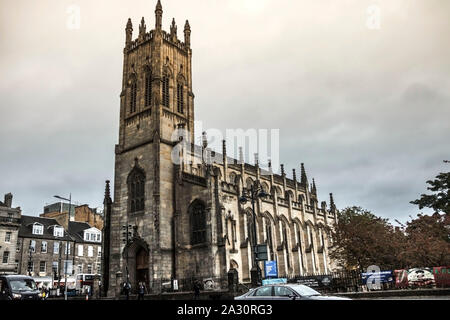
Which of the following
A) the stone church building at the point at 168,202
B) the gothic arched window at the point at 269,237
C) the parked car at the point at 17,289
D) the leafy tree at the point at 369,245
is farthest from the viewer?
the gothic arched window at the point at 269,237

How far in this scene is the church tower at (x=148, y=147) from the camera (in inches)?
1419

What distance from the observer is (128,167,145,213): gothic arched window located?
38219mm

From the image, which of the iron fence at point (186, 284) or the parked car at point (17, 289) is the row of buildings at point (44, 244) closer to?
the iron fence at point (186, 284)

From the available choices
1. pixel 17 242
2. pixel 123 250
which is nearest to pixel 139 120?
pixel 123 250

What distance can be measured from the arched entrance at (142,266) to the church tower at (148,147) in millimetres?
26

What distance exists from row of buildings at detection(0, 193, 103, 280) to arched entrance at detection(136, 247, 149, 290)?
13442mm

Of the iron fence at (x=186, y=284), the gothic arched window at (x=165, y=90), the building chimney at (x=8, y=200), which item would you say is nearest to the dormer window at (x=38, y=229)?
the building chimney at (x=8, y=200)

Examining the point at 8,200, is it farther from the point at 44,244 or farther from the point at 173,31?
the point at 173,31

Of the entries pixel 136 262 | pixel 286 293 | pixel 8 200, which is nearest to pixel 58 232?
pixel 8 200

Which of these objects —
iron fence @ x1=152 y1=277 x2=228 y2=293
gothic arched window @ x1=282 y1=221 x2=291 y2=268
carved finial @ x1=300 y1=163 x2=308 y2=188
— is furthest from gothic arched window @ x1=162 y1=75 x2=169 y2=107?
carved finial @ x1=300 y1=163 x2=308 y2=188

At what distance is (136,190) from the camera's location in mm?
38906

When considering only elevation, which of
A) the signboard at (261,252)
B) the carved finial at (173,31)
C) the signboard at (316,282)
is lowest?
the signboard at (316,282)

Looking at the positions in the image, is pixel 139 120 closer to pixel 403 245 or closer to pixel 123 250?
pixel 123 250

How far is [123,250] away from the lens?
3694 cm
